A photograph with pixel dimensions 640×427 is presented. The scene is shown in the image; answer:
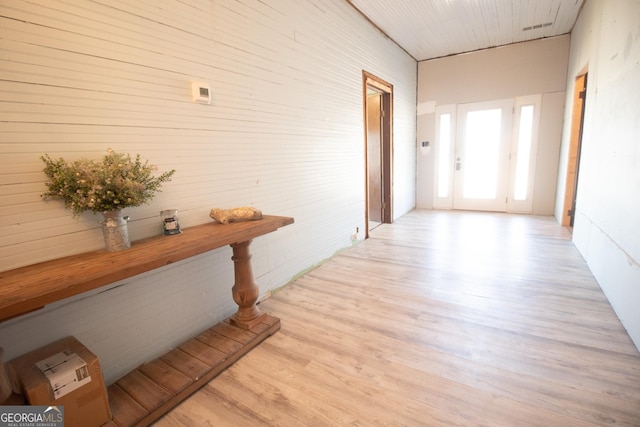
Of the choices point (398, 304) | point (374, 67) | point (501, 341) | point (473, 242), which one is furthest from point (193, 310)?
point (374, 67)

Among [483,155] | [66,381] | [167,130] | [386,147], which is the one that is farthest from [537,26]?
[66,381]

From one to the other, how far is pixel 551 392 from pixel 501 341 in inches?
17.5

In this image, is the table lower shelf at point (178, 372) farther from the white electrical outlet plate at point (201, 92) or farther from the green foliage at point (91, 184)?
the white electrical outlet plate at point (201, 92)

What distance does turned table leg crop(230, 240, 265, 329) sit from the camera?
2098 millimetres

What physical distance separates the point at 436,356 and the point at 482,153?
5.27m

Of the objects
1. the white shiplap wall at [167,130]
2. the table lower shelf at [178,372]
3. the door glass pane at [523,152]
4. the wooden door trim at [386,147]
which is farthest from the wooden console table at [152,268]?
the door glass pane at [523,152]

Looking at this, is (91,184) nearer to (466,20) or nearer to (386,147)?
(386,147)

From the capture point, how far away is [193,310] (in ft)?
7.02

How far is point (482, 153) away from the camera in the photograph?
6020 millimetres

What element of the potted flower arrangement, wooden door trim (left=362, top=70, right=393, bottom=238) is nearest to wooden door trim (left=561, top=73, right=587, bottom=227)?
wooden door trim (left=362, top=70, right=393, bottom=238)

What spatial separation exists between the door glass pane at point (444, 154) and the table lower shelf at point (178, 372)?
212 inches

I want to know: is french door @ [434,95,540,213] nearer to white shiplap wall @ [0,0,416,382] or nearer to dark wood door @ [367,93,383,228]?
dark wood door @ [367,93,383,228]

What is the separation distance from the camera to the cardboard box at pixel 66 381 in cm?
125

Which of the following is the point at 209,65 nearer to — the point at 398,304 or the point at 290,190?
the point at 290,190
